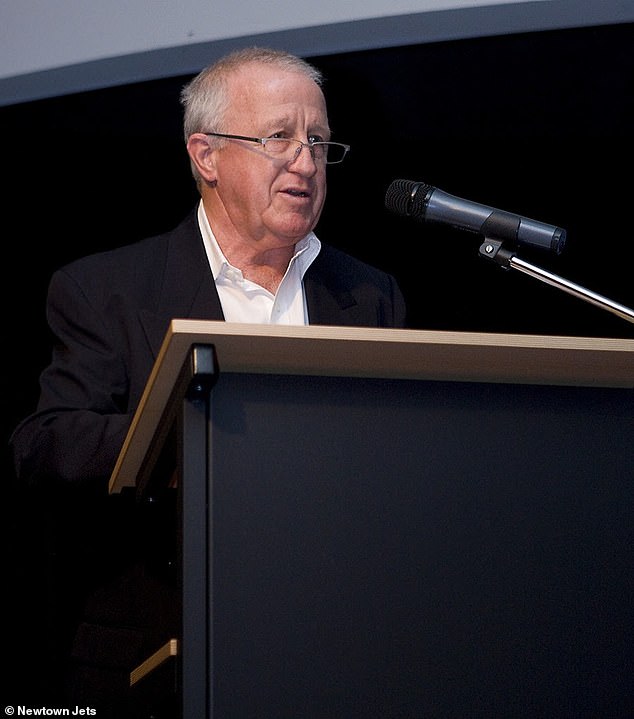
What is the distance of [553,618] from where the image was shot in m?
1.23

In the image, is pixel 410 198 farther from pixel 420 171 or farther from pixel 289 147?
pixel 420 171

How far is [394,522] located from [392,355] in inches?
7.2

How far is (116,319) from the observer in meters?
1.99

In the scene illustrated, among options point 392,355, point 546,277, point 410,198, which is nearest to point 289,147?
point 410,198

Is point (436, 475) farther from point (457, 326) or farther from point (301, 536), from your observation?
point (457, 326)

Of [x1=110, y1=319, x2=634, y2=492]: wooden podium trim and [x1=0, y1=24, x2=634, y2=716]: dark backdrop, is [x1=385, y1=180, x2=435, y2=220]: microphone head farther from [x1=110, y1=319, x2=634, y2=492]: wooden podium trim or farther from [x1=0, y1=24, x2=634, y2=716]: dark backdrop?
[x1=0, y1=24, x2=634, y2=716]: dark backdrop

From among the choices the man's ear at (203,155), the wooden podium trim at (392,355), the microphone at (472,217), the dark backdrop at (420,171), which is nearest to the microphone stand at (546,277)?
the microphone at (472,217)

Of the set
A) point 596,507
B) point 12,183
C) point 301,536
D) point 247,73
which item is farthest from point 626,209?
point 301,536

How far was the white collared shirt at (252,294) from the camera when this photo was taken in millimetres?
2168

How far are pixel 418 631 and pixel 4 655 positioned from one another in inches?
66.8

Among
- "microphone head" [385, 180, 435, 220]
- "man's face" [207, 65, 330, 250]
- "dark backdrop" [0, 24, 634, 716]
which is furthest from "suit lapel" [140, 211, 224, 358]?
"dark backdrop" [0, 24, 634, 716]

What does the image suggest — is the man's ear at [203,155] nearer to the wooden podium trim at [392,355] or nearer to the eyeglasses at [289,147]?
the eyeglasses at [289,147]

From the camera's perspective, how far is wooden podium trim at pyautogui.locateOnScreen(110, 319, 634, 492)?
116cm

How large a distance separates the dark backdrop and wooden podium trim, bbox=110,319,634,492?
178 cm
